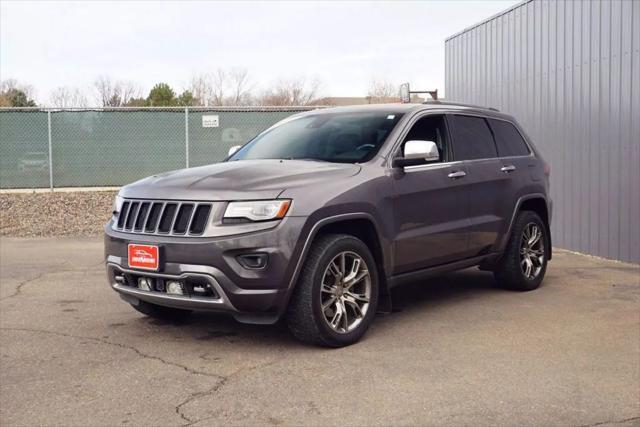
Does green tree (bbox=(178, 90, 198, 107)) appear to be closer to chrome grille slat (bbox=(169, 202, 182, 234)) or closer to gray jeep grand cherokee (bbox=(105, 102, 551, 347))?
gray jeep grand cherokee (bbox=(105, 102, 551, 347))

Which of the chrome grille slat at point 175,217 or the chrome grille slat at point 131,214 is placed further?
the chrome grille slat at point 131,214

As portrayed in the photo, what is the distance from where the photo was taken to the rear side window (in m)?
7.53

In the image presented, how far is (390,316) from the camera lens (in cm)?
654

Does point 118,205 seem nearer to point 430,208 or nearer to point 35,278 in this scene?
point 430,208

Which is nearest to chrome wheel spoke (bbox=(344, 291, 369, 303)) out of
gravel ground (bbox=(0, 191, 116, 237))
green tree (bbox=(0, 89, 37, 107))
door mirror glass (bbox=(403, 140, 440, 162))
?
door mirror glass (bbox=(403, 140, 440, 162))

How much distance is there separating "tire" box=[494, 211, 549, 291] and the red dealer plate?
372cm

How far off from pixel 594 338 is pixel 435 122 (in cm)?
230

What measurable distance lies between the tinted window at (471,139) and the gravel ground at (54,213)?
813 cm

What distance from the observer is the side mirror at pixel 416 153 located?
591 cm

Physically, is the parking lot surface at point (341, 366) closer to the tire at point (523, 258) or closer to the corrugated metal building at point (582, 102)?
the tire at point (523, 258)

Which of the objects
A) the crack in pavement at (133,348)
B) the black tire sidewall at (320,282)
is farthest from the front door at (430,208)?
the crack in pavement at (133,348)

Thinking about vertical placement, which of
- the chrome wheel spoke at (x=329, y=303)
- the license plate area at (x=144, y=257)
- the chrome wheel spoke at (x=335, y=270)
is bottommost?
the chrome wheel spoke at (x=329, y=303)

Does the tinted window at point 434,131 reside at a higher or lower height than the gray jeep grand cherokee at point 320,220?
higher

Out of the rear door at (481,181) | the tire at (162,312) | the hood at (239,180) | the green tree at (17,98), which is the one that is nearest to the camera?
the hood at (239,180)
